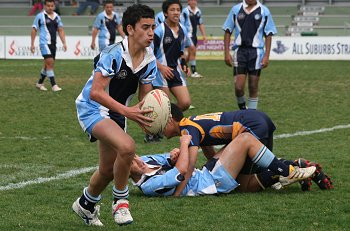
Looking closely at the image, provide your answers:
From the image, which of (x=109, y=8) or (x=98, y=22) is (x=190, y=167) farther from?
(x=98, y=22)

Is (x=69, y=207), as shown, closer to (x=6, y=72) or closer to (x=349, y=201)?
(x=349, y=201)

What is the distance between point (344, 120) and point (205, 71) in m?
13.3

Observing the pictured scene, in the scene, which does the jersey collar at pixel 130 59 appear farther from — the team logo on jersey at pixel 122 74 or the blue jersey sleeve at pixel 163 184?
the blue jersey sleeve at pixel 163 184

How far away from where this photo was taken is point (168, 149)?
10914 millimetres

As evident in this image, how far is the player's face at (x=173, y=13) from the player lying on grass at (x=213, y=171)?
14.9 ft

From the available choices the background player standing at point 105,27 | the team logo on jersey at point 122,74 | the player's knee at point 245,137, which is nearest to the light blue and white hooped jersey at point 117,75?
the team logo on jersey at point 122,74

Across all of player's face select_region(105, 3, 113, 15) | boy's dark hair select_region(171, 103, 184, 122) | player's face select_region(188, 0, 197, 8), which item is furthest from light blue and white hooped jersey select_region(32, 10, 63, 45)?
boy's dark hair select_region(171, 103, 184, 122)

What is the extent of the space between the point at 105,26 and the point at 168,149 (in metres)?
14.5

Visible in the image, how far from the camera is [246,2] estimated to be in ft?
45.3

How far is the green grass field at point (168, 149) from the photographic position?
263 inches

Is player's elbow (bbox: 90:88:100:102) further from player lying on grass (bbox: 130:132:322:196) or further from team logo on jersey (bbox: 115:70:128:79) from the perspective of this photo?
player lying on grass (bbox: 130:132:322:196)

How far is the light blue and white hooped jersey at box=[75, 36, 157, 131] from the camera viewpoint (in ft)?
21.1

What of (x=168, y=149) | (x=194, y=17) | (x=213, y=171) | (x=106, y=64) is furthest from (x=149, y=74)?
(x=194, y=17)

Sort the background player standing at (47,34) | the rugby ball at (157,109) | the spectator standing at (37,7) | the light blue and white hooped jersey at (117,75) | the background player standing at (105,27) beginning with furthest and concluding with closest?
1. the spectator standing at (37,7)
2. the background player standing at (105,27)
3. the background player standing at (47,34)
4. the light blue and white hooped jersey at (117,75)
5. the rugby ball at (157,109)
